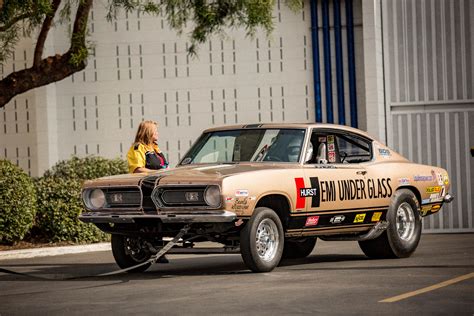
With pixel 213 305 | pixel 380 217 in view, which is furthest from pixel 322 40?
pixel 213 305

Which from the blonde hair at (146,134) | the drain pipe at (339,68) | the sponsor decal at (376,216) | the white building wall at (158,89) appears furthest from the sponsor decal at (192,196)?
the white building wall at (158,89)

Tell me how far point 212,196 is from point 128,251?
1.69m

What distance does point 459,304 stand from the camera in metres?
9.09

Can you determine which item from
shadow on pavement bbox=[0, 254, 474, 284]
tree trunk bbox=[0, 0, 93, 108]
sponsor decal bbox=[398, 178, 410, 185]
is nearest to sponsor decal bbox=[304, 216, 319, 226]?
shadow on pavement bbox=[0, 254, 474, 284]

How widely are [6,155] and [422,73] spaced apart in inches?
357

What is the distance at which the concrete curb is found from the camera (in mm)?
16891

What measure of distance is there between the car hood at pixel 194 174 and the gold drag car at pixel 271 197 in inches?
0.5

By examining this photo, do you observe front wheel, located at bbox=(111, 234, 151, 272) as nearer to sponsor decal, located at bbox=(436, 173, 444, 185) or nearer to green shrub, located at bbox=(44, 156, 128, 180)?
sponsor decal, located at bbox=(436, 173, 444, 185)

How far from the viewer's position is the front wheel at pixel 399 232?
13969 mm

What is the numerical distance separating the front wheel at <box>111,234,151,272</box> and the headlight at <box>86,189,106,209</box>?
0.49 meters

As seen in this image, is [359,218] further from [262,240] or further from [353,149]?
[262,240]

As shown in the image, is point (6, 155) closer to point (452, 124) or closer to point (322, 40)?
point (322, 40)

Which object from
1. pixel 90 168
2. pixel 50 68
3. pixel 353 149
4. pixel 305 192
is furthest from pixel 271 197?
pixel 90 168

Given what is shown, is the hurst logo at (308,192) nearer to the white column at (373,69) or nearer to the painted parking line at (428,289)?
the painted parking line at (428,289)
